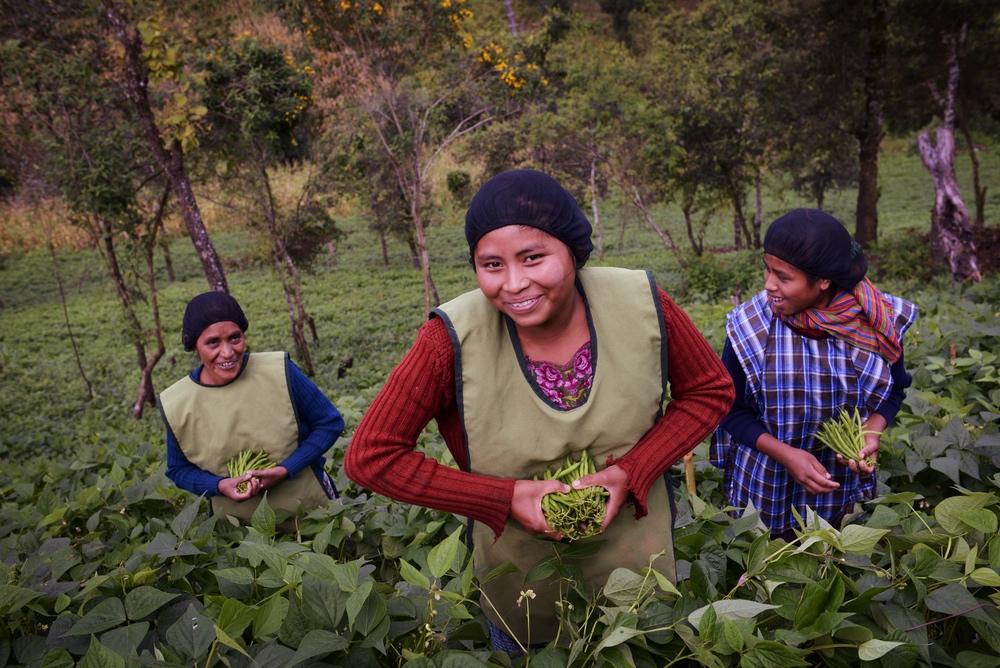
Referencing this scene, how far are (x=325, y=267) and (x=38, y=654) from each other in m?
12.8

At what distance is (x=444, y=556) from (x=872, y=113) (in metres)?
10.4

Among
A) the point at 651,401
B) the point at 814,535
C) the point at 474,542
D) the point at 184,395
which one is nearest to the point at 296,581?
the point at 474,542

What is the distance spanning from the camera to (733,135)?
11.4 metres

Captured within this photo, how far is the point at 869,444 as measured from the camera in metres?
1.86

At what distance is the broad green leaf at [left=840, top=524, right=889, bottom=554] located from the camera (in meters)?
1.16

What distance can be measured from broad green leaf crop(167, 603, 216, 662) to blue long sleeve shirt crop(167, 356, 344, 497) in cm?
122

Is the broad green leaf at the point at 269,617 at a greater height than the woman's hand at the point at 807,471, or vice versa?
the broad green leaf at the point at 269,617

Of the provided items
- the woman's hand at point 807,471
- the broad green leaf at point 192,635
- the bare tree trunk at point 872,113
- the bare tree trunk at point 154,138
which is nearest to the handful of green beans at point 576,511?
the broad green leaf at point 192,635

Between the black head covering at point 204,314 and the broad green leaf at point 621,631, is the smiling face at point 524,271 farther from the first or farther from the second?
the black head covering at point 204,314

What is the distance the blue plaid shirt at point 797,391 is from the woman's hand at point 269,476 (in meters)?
1.49

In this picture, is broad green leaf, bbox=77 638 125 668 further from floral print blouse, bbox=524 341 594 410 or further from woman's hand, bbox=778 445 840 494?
woman's hand, bbox=778 445 840 494

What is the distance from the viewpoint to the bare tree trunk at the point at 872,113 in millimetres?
9109

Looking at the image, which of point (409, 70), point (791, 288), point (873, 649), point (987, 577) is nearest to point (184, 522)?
point (873, 649)

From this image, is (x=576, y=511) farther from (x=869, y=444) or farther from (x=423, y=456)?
(x=869, y=444)
